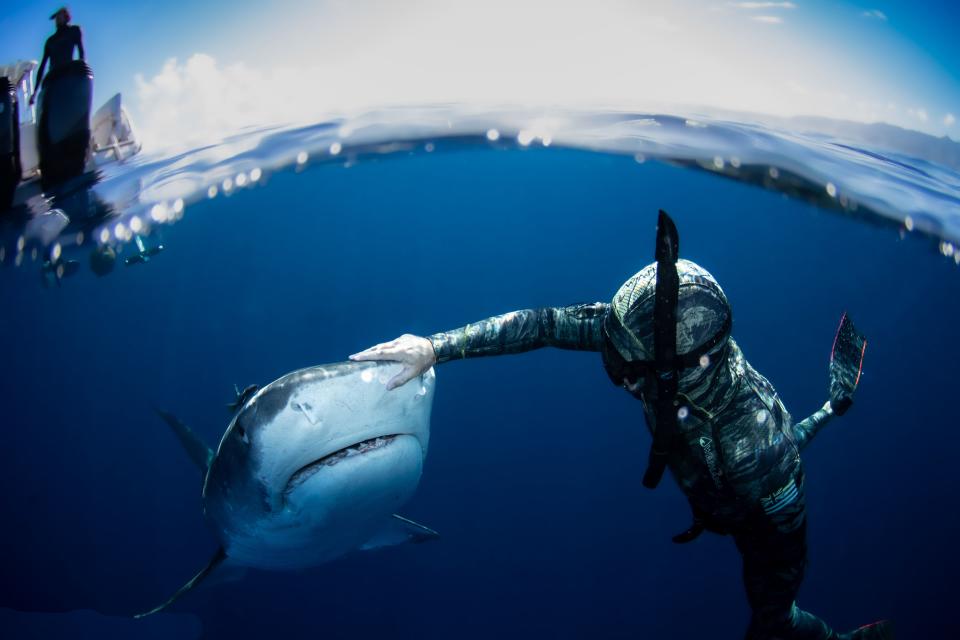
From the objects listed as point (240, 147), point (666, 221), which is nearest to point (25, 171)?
point (240, 147)

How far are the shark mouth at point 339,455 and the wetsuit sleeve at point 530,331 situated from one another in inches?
23.6

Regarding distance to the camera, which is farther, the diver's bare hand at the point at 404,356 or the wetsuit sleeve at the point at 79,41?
the wetsuit sleeve at the point at 79,41

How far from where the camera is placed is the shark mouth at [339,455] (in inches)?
104

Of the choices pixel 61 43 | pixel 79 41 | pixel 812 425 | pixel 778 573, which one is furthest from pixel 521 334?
pixel 61 43

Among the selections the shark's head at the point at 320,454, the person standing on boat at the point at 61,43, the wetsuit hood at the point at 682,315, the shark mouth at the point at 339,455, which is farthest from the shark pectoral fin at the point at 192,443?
the wetsuit hood at the point at 682,315

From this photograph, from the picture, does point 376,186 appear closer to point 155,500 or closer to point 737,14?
point 737,14

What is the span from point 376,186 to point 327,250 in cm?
1796

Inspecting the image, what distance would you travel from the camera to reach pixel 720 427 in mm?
2619

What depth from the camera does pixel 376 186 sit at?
18.3 metres

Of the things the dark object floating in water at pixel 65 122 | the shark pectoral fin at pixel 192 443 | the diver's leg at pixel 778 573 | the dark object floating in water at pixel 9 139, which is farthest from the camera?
the dark object floating in water at pixel 9 139

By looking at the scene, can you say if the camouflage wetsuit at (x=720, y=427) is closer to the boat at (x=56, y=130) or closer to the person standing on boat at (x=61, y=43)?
the person standing on boat at (x=61, y=43)

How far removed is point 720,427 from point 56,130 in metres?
8.15

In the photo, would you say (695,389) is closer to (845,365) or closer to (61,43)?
(845,365)

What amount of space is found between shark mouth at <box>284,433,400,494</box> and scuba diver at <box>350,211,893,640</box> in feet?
1.77
